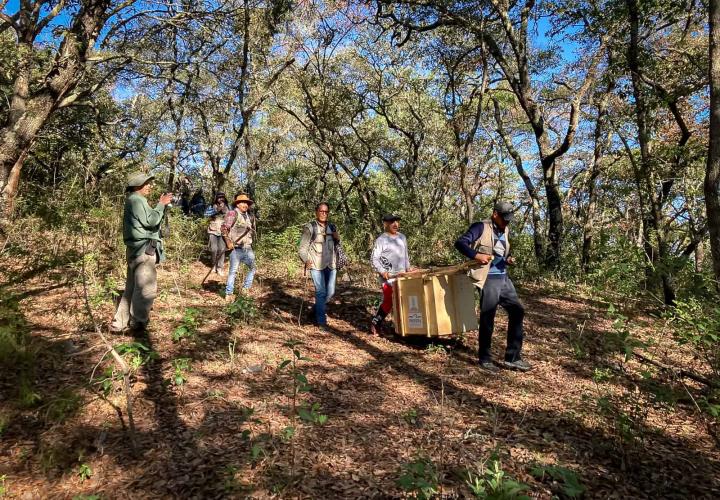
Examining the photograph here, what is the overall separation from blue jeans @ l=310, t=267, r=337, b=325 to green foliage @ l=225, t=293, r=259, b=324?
905 millimetres

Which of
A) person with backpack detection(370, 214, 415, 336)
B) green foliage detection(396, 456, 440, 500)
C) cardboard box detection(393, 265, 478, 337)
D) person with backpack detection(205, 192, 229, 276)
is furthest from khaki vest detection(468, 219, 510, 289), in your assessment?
person with backpack detection(205, 192, 229, 276)

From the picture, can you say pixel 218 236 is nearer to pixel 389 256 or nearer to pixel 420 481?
pixel 389 256

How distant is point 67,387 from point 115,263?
3.90 m

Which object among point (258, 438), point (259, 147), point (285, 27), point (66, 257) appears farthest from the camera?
point (259, 147)

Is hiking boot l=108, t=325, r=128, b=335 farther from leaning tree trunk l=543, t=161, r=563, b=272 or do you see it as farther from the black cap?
leaning tree trunk l=543, t=161, r=563, b=272

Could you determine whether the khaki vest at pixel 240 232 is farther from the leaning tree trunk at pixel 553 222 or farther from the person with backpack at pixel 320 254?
the leaning tree trunk at pixel 553 222

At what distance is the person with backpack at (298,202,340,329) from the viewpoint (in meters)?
6.09

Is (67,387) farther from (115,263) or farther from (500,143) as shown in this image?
(500,143)

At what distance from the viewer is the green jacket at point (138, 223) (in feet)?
15.2

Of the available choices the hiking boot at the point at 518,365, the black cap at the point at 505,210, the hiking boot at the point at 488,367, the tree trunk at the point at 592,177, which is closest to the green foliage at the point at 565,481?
the hiking boot at the point at 488,367

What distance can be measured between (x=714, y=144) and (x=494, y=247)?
7.73 ft

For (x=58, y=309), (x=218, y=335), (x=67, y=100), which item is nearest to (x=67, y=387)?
(x=218, y=335)

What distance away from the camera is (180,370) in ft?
14.0

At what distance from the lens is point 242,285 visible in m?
7.66
